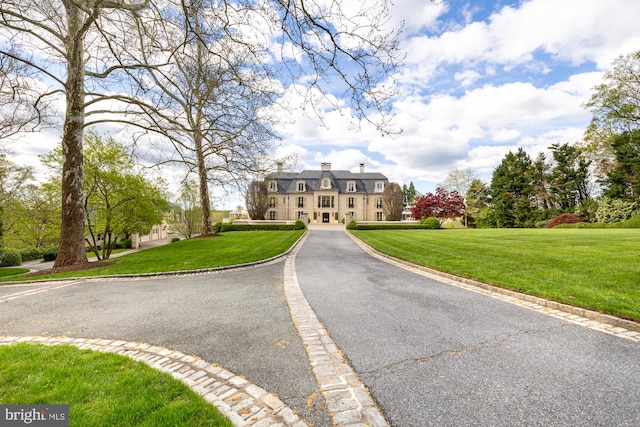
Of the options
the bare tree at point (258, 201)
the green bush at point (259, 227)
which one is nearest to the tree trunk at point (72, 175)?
the green bush at point (259, 227)

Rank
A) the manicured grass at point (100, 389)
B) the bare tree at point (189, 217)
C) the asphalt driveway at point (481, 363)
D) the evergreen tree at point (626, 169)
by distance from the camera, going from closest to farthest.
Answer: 1. the manicured grass at point (100, 389)
2. the asphalt driveway at point (481, 363)
3. the evergreen tree at point (626, 169)
4. the bare tree at point (189, 217)

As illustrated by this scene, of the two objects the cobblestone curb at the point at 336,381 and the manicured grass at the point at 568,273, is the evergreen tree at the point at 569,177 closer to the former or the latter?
the manicured grass at the point at 568,273

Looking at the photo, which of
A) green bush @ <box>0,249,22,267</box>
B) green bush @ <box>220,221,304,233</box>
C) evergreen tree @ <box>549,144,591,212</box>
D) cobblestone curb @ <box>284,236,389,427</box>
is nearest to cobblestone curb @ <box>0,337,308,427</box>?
cobblestone curb @ <box>284,236,389,427</box>

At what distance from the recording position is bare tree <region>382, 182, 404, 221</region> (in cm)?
4400

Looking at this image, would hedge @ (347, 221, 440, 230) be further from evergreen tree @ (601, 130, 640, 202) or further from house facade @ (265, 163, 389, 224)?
evergreen tree @ (601, 130, 640, 202)

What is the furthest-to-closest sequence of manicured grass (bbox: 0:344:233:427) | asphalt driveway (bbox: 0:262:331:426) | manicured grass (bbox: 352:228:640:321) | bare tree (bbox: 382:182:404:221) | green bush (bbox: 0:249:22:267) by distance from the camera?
bare tree (bbox: 382:182:404:221) → green bush (bbox: 0:249:22:267) → manicured grass (bbox: 352:228:640:321) → asphalt driveway (bbox: 0:262:331:426) → manicured grass (bbox: 0:344:233:427)

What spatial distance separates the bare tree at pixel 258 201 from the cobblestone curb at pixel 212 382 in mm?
35667

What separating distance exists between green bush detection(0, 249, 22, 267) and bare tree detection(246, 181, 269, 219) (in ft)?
75.4

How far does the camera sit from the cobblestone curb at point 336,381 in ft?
7.19

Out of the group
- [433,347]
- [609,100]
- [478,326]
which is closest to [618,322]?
[478,326]

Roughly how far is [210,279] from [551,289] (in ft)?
26.5

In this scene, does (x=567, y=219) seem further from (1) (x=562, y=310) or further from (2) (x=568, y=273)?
(1) (x=562, y=310)

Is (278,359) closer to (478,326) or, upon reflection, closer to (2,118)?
(478,326)

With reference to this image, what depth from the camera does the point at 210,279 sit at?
7.56 metres
